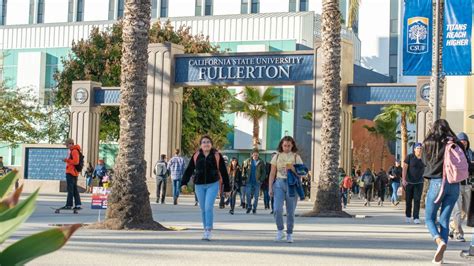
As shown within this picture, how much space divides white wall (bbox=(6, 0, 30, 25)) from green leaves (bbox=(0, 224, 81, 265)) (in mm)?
81319

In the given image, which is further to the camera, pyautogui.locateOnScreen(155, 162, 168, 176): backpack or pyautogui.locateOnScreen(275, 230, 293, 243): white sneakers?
pyautogui.locateOnScreen(155, 162, 168, 176): backpack

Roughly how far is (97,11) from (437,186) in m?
71.0

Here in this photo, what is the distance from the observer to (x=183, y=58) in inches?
1479

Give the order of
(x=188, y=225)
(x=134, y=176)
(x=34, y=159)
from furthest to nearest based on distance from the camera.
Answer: (x=34, y=159), (x=188, y=225), (x=134, y=176)

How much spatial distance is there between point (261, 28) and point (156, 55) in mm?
29825

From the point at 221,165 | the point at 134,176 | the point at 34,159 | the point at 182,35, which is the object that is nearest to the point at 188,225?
the point at 134,176

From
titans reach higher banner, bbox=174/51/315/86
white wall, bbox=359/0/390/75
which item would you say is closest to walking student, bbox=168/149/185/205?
titans reach higher banner, bbox=174/51/315/86

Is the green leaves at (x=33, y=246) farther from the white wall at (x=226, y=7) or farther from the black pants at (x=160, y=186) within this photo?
the white wall at (x=226, y=7)

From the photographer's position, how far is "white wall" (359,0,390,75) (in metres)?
82.3

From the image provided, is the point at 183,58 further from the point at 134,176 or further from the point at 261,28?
the point at 261,28

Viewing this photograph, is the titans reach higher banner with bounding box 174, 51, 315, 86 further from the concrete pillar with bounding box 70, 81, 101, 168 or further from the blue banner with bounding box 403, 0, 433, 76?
the blue banner with bounding box 403, 0, 433, 76

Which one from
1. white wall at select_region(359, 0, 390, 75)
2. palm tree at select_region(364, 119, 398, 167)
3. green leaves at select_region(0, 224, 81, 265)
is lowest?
green leaves at select_region(0, 224, 81, 265)

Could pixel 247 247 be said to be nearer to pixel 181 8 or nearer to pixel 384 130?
pixel 384 130

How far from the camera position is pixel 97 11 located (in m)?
79.9
